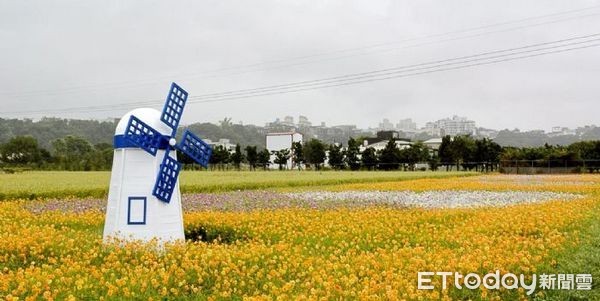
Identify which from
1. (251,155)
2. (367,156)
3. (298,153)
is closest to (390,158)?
(367,156)

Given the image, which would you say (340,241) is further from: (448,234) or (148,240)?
(148,240)

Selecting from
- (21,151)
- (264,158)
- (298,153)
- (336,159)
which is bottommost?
(336,159)

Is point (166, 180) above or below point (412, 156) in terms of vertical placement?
below

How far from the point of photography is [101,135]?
123875 millimetres

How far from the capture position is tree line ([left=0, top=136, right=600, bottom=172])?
61.5 meters

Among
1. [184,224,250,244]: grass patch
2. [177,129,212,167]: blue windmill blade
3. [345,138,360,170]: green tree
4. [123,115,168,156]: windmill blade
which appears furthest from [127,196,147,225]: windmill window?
[345,138,360,170]: green tree

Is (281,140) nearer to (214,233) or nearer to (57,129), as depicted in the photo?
(57,129)

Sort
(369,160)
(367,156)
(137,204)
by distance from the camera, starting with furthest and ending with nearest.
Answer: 1. (367,156)
2. (369,160)
3. (137,204)

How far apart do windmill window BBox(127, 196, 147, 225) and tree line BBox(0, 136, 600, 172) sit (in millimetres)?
52399

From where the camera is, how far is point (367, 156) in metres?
76.1

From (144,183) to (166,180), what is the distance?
1.19 ft

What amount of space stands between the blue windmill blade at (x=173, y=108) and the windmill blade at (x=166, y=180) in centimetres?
57

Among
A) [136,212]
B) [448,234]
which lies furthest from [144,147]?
[448,234]

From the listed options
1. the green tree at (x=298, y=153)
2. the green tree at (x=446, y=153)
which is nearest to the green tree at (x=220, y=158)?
the green tree at (x=298, y=153)
